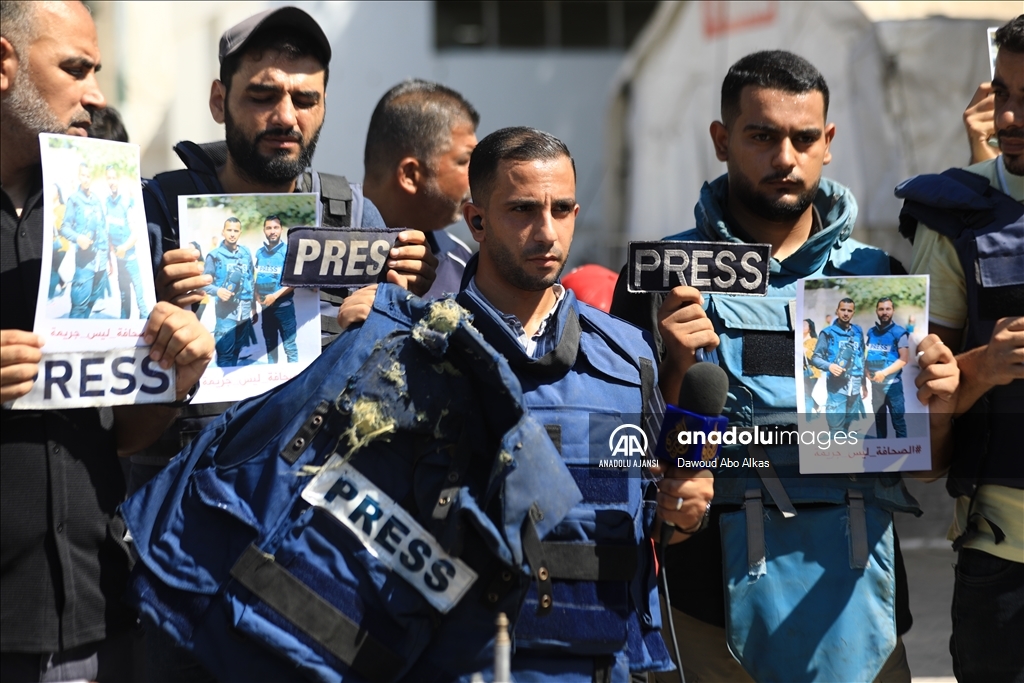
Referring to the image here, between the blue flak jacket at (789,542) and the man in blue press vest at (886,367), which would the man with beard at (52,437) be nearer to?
the blue flak jacket at (789,542)

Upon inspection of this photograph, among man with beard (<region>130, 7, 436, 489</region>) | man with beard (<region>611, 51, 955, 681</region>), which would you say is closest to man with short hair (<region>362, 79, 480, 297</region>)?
man with beard (<region>130, 7, 436, 489</region>)

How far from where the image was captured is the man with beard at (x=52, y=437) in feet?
10.1

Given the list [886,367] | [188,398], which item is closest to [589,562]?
[886,367]

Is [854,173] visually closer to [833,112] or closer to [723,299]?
[833,112]

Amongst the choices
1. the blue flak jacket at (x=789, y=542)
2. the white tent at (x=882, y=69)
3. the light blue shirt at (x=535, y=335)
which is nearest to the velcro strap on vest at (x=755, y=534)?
the blue flak jacket at (x=789, y=542)

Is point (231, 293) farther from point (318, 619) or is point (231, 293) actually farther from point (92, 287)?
point (318, 619)

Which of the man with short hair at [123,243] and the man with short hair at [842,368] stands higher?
the man with short hair at [123,243]

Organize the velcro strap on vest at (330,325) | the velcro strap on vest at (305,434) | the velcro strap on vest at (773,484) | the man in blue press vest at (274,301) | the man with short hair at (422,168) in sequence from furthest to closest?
the man with short hair at (422,168) → the velcro strap on vest at (330,325) → the velcro strap on vest at (773,484) → the man in blue press vest at (274,301) → the velcro strap on vest at (305,434)

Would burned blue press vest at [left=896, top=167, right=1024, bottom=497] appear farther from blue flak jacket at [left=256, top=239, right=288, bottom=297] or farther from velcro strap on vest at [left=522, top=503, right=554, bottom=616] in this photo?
blue flak jacket at [left=256, top=239, right=288, bottom=297]

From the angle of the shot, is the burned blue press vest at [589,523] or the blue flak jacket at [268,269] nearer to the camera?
the burned blue press vest at [589,523]

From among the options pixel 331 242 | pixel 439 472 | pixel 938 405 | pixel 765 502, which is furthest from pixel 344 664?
pixel 938 405

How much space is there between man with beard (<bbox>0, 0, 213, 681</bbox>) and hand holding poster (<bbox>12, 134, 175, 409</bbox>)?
49 mm

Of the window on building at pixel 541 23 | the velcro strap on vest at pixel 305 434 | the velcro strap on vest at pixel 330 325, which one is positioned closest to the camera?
the velcro strap on vest at pixel 305 434

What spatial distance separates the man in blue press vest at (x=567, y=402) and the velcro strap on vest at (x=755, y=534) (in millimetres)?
487
